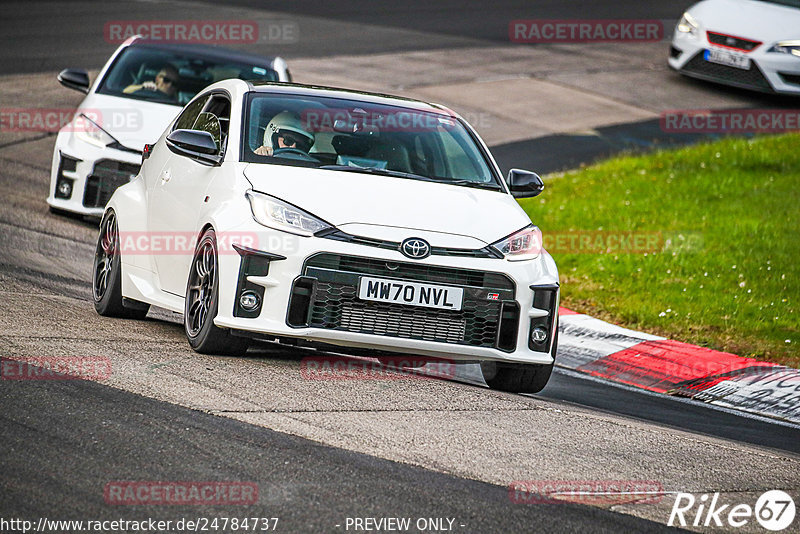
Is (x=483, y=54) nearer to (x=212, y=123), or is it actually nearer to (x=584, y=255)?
(x=584, y=255)

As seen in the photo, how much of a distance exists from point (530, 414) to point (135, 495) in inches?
103

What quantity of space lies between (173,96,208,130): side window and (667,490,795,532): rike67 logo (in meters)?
4.59

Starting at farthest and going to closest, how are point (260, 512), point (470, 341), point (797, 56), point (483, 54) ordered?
1. point (483, 54)
2. point (797, 56)
3. point (470, 341)
4. point (260, 512)

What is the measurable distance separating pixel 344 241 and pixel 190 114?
100 inches

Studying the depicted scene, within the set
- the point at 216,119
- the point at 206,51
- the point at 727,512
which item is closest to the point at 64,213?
the point at 206,51

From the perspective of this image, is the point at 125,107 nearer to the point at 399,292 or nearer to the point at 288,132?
the point at 288,132

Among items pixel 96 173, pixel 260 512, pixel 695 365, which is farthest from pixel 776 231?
pixel 260 512

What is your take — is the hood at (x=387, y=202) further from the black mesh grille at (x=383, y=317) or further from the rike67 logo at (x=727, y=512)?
the rike67 logo at (x=727, y=512)

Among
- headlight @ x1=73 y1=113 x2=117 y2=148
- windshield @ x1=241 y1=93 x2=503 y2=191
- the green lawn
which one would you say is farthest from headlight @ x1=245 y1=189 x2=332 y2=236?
headlight @ x1=73 y1=113 x2=117 y2=148

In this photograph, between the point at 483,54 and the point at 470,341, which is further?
the point at 483,54

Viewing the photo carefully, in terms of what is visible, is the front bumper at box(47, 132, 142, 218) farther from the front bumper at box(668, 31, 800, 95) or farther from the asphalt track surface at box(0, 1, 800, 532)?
the front bumper at box(668, 31, 800, 95)

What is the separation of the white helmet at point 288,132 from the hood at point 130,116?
4281mm

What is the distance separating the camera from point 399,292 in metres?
6.86

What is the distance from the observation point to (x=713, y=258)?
39.4 feet
